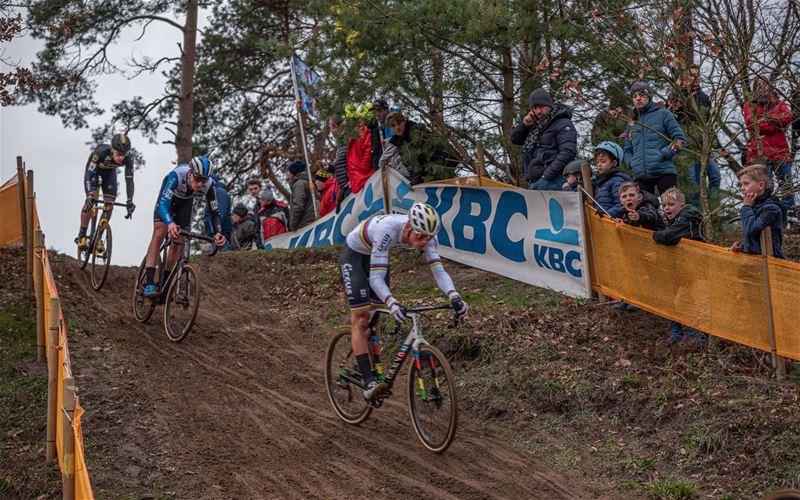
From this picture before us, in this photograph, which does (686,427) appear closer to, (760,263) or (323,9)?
(760,263)

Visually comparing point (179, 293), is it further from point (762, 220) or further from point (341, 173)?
point (762, 220)

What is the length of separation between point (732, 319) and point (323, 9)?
8977mm

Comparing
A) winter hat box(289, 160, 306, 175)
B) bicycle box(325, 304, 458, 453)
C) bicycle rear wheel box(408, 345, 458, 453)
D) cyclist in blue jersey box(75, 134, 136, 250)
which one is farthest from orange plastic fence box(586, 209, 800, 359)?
winter hat box(289, 160, 306, 175)

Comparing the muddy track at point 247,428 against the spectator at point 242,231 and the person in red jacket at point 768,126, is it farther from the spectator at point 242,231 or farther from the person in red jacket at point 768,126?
the spectator at point 242,231

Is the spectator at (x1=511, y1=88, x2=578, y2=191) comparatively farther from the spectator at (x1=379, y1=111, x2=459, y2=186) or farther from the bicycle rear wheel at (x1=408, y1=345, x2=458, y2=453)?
the bicycle rear wheel at (x1=408, y1=345, x2=458, y2=453)

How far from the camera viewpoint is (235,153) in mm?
28719

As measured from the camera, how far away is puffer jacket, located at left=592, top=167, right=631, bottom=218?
34.5 feet

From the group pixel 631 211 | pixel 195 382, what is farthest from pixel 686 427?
pixel 195 382

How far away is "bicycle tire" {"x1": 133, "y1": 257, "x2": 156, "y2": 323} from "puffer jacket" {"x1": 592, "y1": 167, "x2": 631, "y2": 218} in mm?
6056

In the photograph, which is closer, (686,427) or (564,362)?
(686,427)

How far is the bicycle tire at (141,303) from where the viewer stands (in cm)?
1266

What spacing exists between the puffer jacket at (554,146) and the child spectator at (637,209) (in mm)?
1751

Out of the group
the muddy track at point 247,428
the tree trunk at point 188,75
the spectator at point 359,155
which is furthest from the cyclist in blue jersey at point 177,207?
the tree trunk at point 188,75

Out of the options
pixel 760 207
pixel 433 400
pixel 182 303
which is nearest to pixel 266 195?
pixel 182 303
